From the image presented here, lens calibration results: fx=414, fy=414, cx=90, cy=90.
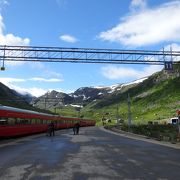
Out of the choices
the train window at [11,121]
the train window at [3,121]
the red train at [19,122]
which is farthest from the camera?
the train window at [11,121]

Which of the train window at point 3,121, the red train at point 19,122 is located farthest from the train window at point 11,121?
the train window at point 3,121

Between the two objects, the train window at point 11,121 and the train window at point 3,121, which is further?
the train window at point 11,121

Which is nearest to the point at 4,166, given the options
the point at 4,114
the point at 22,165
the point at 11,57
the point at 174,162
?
the point at 22,165

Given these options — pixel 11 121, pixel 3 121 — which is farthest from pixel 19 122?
pixel 3 121

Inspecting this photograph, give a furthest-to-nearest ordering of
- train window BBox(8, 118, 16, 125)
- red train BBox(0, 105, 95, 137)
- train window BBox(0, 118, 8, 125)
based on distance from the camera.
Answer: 1. train window BBox(8, 118, 16, 125)
2. red train BBox(0, 105, 95, 137)
3. train window BBox(0, 118, 8, 125)

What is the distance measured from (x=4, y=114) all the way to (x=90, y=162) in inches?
769

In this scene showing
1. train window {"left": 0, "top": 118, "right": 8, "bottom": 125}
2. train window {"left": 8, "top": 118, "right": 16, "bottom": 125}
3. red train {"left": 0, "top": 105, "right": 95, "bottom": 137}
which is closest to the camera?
train window {"left": 0, "top": 118, "right": 8, "bottom": 125}

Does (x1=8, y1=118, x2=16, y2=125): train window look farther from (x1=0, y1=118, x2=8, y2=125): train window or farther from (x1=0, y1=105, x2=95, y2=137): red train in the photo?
(x1=0, y1=118, x2=8, y2=125): train window

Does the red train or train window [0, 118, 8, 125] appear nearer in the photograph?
train window [0, 118, 8, 125]

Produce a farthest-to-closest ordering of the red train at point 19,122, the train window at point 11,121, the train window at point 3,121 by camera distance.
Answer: the train window at point 11,121 < the red train at point 19,122 < the train window at point 3,121

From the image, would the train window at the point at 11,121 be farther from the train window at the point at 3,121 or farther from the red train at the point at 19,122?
the train window at the point at 3,121

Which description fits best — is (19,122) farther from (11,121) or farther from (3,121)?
(3,121)

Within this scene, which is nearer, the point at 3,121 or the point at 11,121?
the point at 3,121

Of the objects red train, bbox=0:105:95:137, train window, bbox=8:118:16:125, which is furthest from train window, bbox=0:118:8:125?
train window, bbox=8:118:16:125
